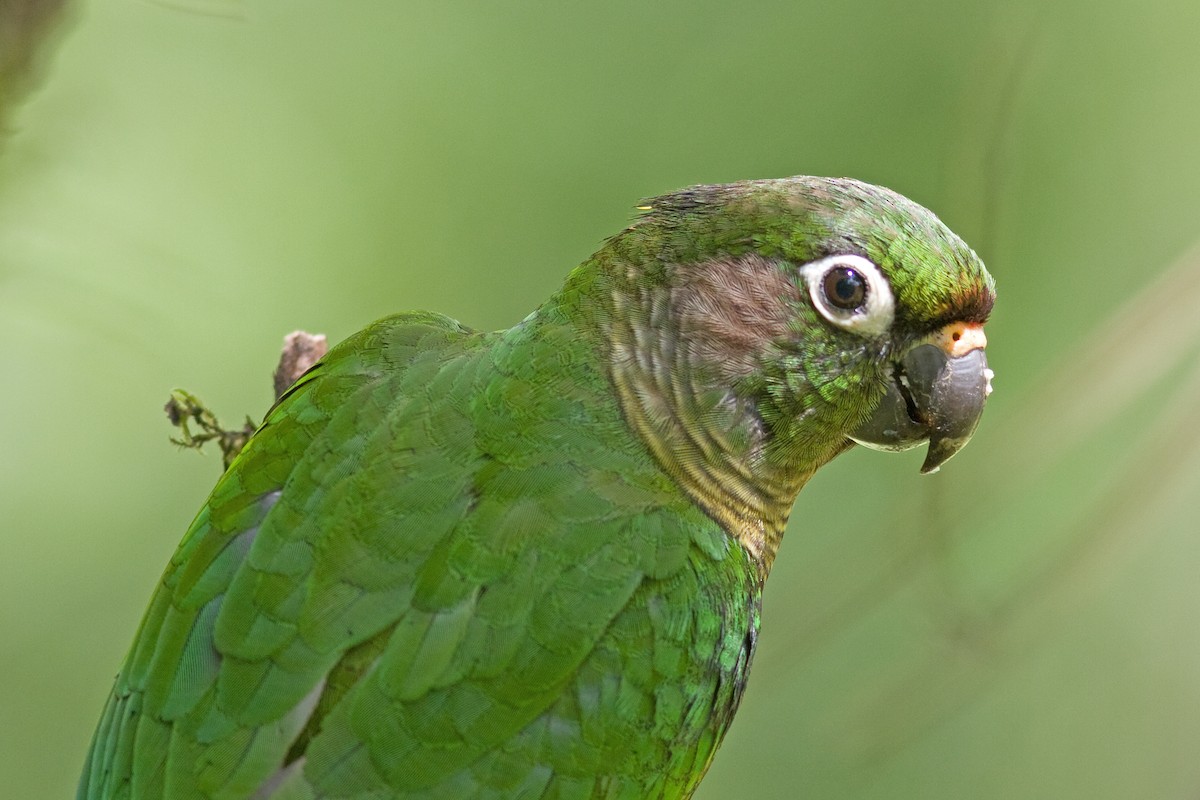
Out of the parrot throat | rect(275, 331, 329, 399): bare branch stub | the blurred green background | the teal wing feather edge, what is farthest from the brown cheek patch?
the blurred green background

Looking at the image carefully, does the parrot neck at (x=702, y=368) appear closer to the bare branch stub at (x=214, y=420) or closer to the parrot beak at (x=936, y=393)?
the parrot beak at (x=936, y=393)

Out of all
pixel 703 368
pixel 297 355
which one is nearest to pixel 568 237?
pixel 297 355

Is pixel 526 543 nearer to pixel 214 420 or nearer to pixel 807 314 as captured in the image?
pixel 807 314

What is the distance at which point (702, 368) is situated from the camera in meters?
2.67

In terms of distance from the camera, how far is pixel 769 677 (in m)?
3.85

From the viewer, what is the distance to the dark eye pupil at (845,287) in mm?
2564

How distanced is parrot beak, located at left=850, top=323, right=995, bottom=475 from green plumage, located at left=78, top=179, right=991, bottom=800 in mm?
56

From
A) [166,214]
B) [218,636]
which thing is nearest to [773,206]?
[218,636]

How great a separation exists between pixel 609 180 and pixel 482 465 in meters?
3.91

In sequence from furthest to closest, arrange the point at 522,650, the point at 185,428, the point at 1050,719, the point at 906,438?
1. the point at 1050,719
2. the point at 185,428
3. the point at 906,438
4. the point at 522,650

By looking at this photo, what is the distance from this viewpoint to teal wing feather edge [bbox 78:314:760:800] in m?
2.32

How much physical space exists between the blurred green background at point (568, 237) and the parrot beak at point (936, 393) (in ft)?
6.78

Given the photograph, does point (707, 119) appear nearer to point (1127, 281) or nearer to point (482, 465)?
point (1127, 281)

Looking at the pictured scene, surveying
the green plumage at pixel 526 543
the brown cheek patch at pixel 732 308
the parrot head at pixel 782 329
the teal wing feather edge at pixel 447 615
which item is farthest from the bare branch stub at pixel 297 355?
the brown cheek patch at pixel 732 308
